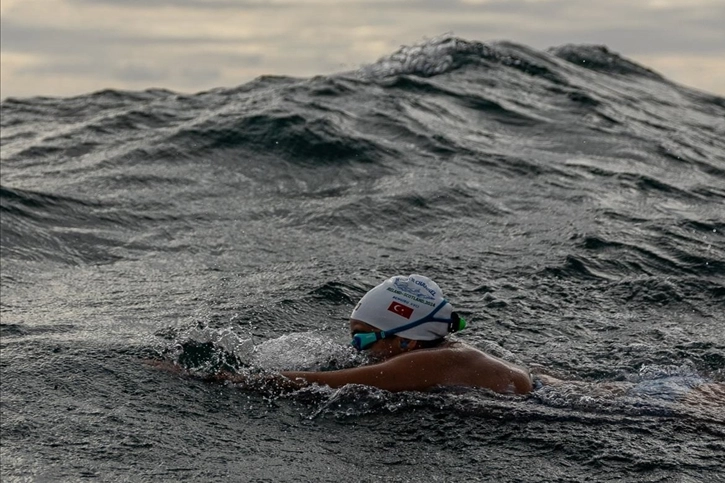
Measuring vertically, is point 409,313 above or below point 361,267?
above

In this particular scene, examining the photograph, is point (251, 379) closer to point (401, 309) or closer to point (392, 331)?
point (392, 331)

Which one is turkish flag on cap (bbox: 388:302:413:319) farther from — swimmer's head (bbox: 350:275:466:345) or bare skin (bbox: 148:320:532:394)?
bare skin (bbox: 148:320:532:394)

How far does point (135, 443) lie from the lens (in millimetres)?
6758

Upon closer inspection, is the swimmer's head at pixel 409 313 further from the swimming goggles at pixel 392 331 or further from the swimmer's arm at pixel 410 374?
the swimmer's arm at pixel 410 374

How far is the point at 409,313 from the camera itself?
758cm

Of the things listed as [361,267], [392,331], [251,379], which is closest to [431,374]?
[392,331]

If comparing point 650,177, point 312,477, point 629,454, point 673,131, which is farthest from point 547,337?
point 673,131

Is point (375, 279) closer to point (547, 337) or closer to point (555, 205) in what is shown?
point (547, 337)

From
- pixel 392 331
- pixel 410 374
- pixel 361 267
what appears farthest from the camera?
pixel 361 267

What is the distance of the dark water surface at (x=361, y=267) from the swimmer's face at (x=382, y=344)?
Result: 1.75 feet

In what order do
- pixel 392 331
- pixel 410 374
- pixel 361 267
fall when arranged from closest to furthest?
pixel 410 374 → pixel 392 331 → pixel 361 267

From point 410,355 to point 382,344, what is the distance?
41cm

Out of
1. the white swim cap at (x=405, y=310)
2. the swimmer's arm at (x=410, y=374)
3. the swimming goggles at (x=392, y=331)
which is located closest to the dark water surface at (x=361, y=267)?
the swimmer's arm at (x=410, y=374)

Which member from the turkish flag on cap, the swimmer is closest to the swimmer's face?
the swimmer
